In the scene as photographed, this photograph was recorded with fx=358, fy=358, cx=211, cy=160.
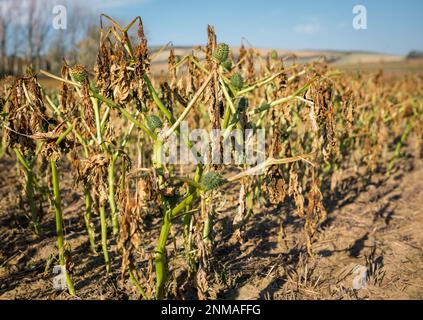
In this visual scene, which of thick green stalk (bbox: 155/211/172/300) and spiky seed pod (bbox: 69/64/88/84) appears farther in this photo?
spiky seed pod (bbox: 69/64/88/84)

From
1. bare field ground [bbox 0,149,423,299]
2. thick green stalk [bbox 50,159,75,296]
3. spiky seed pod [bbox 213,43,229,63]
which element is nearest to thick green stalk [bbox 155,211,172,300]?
bare field ground [bbox 0,149,423,299]

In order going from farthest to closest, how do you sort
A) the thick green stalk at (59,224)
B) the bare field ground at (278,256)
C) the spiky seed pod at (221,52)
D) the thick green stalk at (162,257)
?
the bare field ground at (278,256), the thick green stalk at (59,224), the spiky seed pod at (221,52), the thick green stalk at (162,257)

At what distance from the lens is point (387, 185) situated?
17.0ft

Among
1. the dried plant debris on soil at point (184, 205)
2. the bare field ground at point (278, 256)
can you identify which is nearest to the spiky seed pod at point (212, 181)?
the dried plant debris on soil at point (184, 205)

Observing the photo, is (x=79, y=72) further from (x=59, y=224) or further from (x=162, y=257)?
(x=162, y=257)

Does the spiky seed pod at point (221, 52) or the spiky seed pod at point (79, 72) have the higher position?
the spiky seed pod at point (221, 52)

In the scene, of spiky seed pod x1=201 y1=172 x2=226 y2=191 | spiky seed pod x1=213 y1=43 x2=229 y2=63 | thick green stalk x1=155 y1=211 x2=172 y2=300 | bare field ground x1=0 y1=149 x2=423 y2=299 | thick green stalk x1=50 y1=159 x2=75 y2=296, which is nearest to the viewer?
spiky seed pod x1=201 y1=172 x2=226 y2=191

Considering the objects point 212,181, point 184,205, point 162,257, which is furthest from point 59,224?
point 212,181

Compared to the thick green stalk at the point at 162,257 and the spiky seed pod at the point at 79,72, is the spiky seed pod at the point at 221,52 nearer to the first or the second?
the spiky seed pod at the point at 79,72

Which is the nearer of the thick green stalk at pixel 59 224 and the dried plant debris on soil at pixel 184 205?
the dried plant debris on soil at pixel 184 205

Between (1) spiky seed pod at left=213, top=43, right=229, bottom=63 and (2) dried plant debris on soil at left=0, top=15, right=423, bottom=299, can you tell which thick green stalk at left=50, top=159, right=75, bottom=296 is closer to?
(2) dried plant debris on soil at left=0, top=15, right=423, bottom=299

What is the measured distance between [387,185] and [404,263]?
235cm
